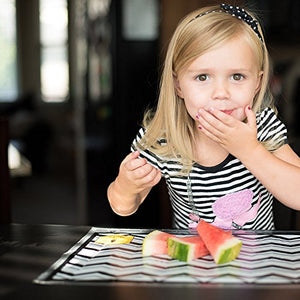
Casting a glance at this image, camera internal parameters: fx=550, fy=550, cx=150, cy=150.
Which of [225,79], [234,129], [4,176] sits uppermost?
[225,79]

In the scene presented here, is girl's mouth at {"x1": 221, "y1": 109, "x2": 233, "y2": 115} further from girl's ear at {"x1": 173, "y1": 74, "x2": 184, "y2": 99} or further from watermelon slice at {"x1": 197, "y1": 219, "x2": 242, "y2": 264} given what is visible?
watermelon slice at {"x1": 197, "y1": 219, "x2": 242, "y2": 264}

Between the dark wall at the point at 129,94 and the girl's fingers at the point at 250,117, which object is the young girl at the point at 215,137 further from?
the dark wall at the point at 129,94

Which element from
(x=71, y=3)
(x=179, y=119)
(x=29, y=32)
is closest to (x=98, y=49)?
(x=179, y=119)

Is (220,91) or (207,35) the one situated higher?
(207,35)

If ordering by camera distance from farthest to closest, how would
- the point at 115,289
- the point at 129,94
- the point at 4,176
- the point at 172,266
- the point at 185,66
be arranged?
the point at 129,94, the point at 4,176, the point at 185,66, the point at 172,266, the point at 115,289

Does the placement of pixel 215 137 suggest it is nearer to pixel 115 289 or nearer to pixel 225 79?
pixel 225 79

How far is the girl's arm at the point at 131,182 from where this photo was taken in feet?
3.81

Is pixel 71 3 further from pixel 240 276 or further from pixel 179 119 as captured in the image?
pixel 240 276

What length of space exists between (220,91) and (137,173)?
25 centimetres

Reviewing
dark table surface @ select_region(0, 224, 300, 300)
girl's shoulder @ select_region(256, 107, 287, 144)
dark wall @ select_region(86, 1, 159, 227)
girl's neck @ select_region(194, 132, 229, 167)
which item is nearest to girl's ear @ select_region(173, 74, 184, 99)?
girl's neck @ select_region(194, 132, 229, 167)

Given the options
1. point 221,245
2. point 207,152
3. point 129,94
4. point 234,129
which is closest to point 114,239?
point 221,245

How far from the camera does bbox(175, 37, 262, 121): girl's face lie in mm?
1181

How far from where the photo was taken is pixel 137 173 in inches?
45.7

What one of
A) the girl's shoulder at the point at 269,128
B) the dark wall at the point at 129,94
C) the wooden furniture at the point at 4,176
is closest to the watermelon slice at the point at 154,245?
the girl's shoulder at the point at 269,128
